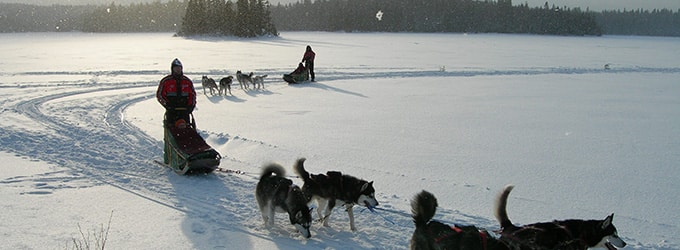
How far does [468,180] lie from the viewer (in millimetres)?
6520

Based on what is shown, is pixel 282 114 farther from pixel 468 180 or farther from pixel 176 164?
pixel 468 180

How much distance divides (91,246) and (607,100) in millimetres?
13840

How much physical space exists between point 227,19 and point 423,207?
181 feet

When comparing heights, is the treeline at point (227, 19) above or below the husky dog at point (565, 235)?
above

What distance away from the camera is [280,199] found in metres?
4.82

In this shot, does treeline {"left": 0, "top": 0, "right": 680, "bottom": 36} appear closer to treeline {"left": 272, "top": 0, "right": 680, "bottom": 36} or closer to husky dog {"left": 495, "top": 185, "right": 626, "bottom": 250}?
treeline {"left": 272, "top": 0, "right": 680, "bottom": 36}

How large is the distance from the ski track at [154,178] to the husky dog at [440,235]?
3.43 feet

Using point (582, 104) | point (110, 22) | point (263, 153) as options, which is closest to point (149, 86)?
point (263, 153)

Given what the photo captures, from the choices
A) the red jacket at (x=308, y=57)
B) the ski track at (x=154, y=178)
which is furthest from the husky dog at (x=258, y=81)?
the ski track at (x=154, y=178)

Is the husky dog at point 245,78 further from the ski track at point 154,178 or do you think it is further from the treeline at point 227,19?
the treeline at point 227,19

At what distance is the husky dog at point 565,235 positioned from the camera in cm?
351

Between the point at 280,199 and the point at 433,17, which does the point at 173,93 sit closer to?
the point at 280,199

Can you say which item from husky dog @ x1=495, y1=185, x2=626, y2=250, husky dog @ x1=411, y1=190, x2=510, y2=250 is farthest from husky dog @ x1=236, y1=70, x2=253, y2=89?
husky dog @ x1=495, y1=185, x2=626, y2=250

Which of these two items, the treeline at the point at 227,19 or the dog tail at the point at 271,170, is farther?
the treeline at the point at 227,19
